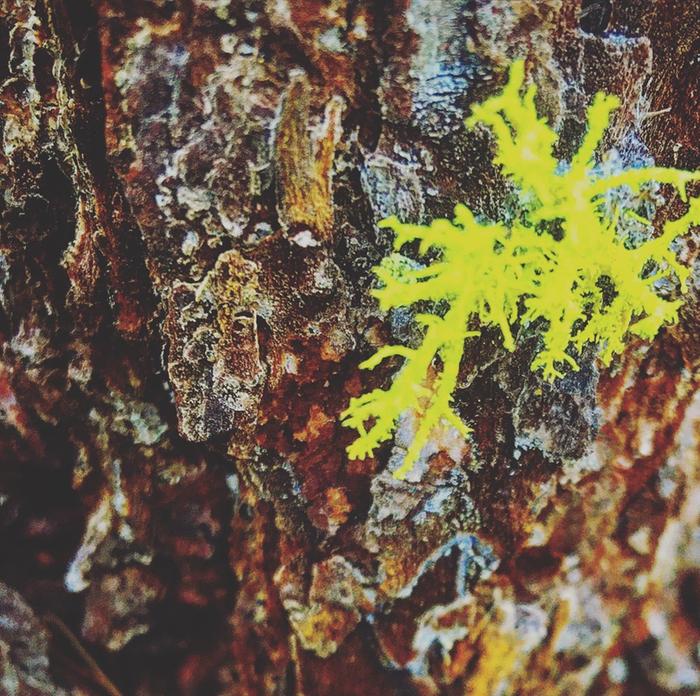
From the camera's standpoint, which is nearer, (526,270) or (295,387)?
(526,270)

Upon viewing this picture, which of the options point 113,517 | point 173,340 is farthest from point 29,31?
point 113,517

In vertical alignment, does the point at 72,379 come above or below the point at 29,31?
below

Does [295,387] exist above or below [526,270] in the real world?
below

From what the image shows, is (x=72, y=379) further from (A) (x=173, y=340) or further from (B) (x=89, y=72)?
(B) (x=89, y=72)
